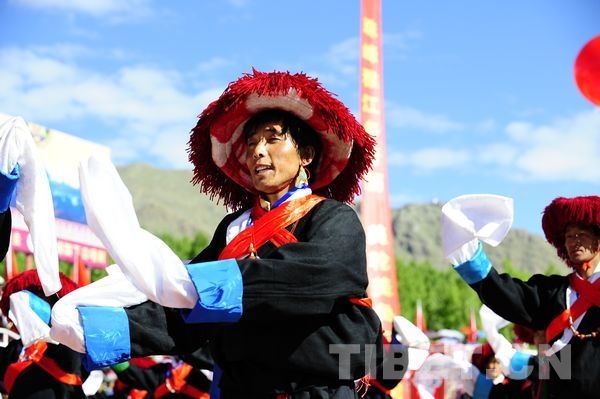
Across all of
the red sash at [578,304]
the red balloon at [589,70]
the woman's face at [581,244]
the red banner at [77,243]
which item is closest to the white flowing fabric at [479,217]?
the red balloon at [589,70]

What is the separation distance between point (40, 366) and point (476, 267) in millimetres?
2805

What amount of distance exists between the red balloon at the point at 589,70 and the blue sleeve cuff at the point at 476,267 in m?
0.91

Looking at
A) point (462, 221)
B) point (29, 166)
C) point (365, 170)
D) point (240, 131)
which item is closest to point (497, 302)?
point (462, 221)

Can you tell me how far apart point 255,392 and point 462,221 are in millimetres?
1865

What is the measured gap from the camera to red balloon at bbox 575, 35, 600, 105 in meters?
4.57

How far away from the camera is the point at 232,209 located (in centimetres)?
395

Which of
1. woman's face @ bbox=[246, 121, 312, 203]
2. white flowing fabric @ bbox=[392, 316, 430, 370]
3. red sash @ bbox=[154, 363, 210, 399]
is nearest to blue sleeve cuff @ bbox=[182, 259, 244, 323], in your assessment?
woman's face @ bbox=[246, 121, 312, 203]

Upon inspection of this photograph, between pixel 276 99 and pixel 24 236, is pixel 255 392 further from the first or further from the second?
pixel 24 236

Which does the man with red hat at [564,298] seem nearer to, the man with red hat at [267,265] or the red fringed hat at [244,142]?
the red fringed hat at [244,142]

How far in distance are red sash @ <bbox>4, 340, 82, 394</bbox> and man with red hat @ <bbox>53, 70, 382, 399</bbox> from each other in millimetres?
2566

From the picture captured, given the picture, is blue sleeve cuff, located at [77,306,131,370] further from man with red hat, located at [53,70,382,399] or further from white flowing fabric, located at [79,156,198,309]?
white flowing fabric, located at [79,156,198,309]

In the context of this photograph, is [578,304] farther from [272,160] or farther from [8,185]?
[8,185]

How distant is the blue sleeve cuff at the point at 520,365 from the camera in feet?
23.1

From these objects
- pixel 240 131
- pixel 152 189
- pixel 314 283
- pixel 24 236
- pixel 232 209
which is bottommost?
pixel 314 283
